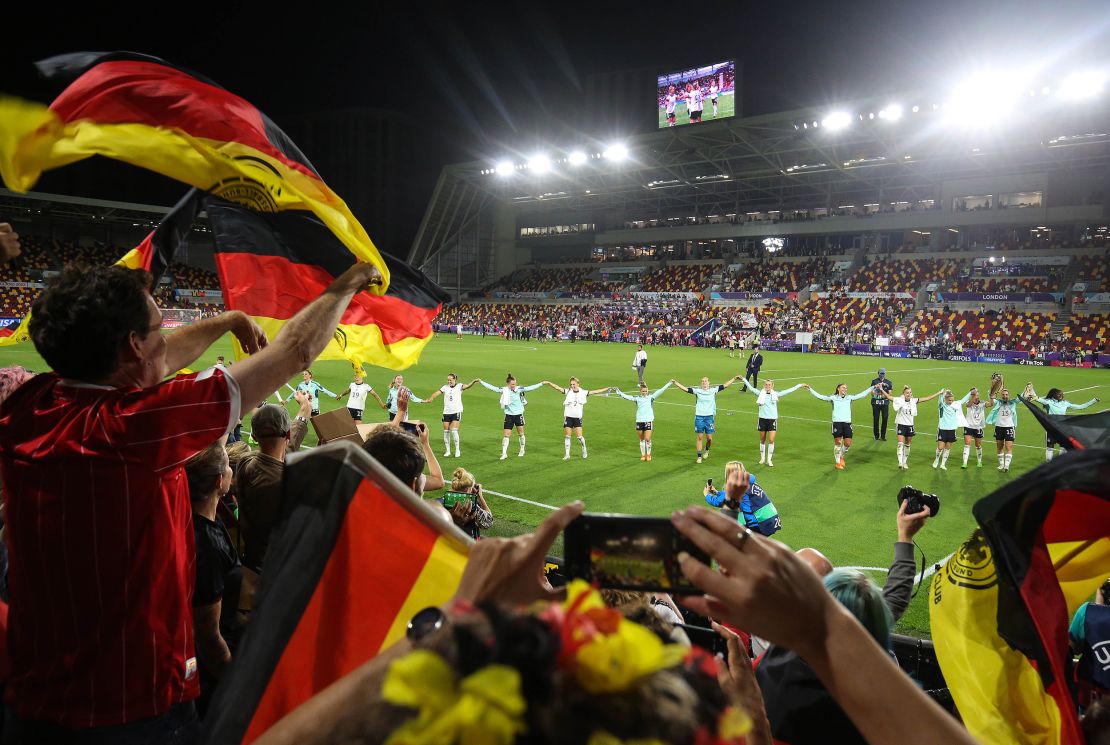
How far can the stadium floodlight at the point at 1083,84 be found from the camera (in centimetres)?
2806

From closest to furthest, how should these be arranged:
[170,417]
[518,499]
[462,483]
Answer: [170,417]
[462,483]
[518,499]

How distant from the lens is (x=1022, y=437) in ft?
59.8

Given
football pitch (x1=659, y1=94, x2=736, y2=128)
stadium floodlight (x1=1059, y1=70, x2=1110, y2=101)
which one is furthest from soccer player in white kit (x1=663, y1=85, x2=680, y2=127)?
stadium floodlight (x1=1059, y1=70, x2=1110, y2=101)

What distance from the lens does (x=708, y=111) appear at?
42125 millimetres

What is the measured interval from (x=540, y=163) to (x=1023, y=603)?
52031 millimetres

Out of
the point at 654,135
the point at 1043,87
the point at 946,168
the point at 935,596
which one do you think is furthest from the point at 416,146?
the point at 935,596

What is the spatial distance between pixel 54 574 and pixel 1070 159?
60.7 m

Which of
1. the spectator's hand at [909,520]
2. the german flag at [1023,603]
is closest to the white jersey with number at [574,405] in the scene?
the spectator's hand at [909,520]

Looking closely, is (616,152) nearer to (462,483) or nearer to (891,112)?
(891,112)

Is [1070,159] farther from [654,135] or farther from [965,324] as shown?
[654,135]

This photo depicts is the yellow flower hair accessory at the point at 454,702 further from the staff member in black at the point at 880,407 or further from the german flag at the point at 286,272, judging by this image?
the staff member in black at the point at 880,407

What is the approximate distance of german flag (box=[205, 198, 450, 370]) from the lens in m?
4.57

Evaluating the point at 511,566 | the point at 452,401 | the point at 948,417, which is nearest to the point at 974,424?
the point at 948,417

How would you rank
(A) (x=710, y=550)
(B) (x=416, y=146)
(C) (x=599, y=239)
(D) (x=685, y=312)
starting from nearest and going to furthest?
(A) (x=710, y=550), (D) (x=685, y=312), (B) (x=416, y=146), (C) (x=599, y=239)
